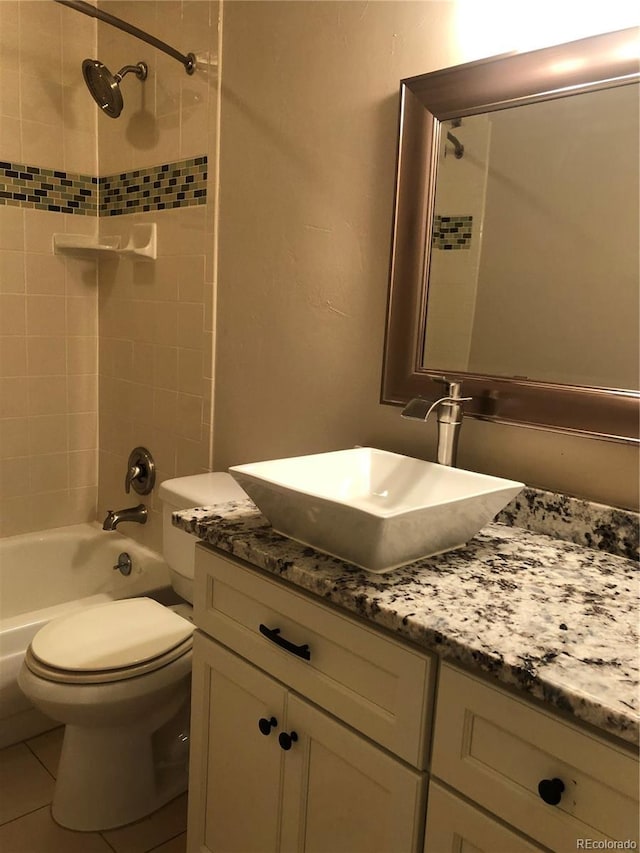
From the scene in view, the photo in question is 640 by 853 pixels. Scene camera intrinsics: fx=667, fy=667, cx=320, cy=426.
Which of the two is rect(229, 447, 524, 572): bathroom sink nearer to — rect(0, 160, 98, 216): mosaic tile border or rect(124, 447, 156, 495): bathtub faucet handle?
rect(124, 447, 156, 495): bathtub faucet handle

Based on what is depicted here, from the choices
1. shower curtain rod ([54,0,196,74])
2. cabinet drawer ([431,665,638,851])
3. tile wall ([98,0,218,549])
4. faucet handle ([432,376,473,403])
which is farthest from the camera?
tile wall ([98,0,218,549])

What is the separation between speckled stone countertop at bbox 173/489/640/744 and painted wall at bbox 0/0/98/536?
4.77 ft

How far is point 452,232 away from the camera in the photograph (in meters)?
1.43

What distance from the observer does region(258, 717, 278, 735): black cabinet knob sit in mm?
1136

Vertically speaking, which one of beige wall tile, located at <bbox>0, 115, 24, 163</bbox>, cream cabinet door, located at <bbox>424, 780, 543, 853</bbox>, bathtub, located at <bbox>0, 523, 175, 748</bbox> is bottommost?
bathtub, located at <bbox>0, 523, 175, 748</bbox>

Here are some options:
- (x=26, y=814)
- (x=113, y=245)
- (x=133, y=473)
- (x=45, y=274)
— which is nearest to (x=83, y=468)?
(x=133, y=473)

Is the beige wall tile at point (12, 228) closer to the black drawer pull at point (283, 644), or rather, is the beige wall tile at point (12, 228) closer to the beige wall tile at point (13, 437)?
the beige wall tile at point (13, 437)

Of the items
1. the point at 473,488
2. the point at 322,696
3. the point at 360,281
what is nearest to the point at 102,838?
the point at 322,696

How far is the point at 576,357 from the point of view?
1.26 m

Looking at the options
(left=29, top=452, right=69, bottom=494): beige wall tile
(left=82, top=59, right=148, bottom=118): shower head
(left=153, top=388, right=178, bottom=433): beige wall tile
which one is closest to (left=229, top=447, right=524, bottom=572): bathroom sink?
(left=153, top=388, right=178, bottom=433): beige wall tile

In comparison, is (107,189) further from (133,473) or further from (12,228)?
(133,473)

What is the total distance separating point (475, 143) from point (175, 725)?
67.7 inches

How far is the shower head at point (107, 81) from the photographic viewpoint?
2.05 m

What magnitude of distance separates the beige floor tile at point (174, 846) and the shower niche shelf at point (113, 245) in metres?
1.73
